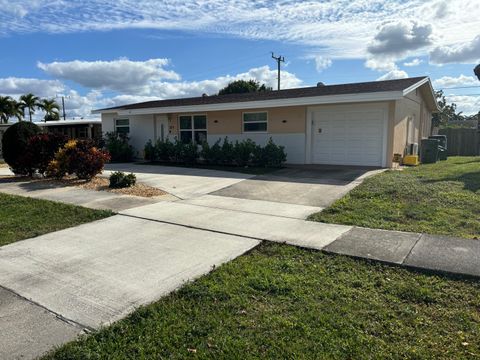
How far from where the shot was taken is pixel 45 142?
11.7 m

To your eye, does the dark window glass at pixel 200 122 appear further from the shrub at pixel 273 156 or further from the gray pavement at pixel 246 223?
the gray pavement at pixel 246 223

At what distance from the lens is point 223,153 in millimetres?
15594

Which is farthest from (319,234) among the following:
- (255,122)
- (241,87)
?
(241,87)

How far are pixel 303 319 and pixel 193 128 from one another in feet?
51.7

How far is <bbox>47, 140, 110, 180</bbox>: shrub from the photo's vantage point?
1098cm

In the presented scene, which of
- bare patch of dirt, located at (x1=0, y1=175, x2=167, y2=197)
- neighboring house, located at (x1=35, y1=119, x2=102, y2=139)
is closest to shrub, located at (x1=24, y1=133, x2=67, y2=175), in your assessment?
bare patch of dirt, located at (x1=0, y1=175, x2=167, y2=197)

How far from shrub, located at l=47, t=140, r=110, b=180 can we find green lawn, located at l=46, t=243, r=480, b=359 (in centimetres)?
807

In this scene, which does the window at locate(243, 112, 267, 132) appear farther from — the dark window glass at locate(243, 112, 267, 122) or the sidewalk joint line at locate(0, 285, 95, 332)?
the sidewalk joint line at locate(0, 285, 95, 332)

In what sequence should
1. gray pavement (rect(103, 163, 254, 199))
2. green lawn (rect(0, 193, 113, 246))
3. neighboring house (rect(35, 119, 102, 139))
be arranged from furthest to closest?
1. neighboring house (rect(35, 119, 102, 139))
2. gray pavement (rect(103, 163, 254, 199))
3. green lawn (rect(0, 193, 113, 246))

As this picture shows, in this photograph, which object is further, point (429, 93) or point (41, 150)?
point (429, 93)

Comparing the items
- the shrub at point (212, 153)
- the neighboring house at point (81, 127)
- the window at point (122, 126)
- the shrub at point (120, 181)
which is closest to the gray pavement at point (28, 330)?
the shrub at point (120, 181)

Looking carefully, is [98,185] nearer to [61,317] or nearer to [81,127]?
[61,317]

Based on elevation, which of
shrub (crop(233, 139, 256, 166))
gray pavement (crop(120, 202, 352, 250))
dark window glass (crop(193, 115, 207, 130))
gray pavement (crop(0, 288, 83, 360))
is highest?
dark window glass (crop(193, 115, 207, 130))

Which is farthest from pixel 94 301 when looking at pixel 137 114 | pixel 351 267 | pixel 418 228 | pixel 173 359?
pixel 137 114
